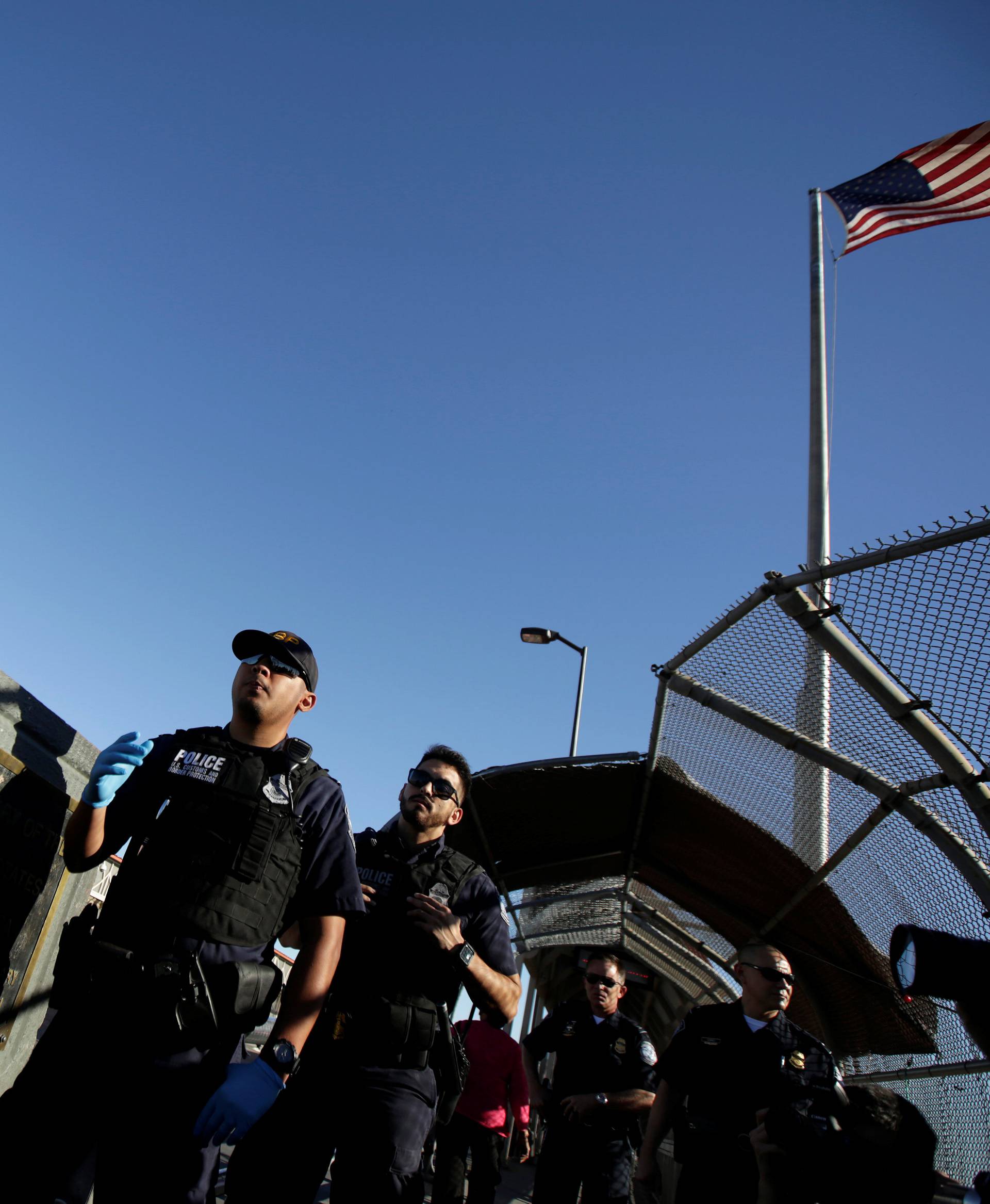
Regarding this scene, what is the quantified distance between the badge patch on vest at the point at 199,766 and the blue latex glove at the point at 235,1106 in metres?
0.78

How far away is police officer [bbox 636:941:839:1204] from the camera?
417 cm

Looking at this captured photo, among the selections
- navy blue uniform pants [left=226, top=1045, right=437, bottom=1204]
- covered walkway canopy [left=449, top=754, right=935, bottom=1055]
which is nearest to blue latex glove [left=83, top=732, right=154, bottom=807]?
navy blue uniform pants [left=226, top=1045, right=437, bottom=1204]

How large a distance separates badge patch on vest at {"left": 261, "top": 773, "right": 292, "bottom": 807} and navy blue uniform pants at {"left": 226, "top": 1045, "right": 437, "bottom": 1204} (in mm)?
1353

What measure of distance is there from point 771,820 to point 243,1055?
4837mm

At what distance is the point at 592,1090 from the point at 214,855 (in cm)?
409

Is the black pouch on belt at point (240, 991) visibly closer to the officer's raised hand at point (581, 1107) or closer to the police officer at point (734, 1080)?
the police officer at point (734, 1080)

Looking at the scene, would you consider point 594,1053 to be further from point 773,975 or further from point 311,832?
point 311,832

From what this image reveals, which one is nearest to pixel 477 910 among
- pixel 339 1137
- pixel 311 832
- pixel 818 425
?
pixel 339 1137

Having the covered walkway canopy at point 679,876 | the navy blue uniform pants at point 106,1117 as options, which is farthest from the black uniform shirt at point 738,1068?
the navy blue uniform pants at point 106,1117

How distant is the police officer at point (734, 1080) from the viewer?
13.7ft

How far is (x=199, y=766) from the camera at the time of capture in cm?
279

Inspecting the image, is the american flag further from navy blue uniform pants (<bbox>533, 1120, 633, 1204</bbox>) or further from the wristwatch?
the wristwatch

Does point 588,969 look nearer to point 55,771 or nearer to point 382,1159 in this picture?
point 382,1159

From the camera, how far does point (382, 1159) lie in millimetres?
3342
